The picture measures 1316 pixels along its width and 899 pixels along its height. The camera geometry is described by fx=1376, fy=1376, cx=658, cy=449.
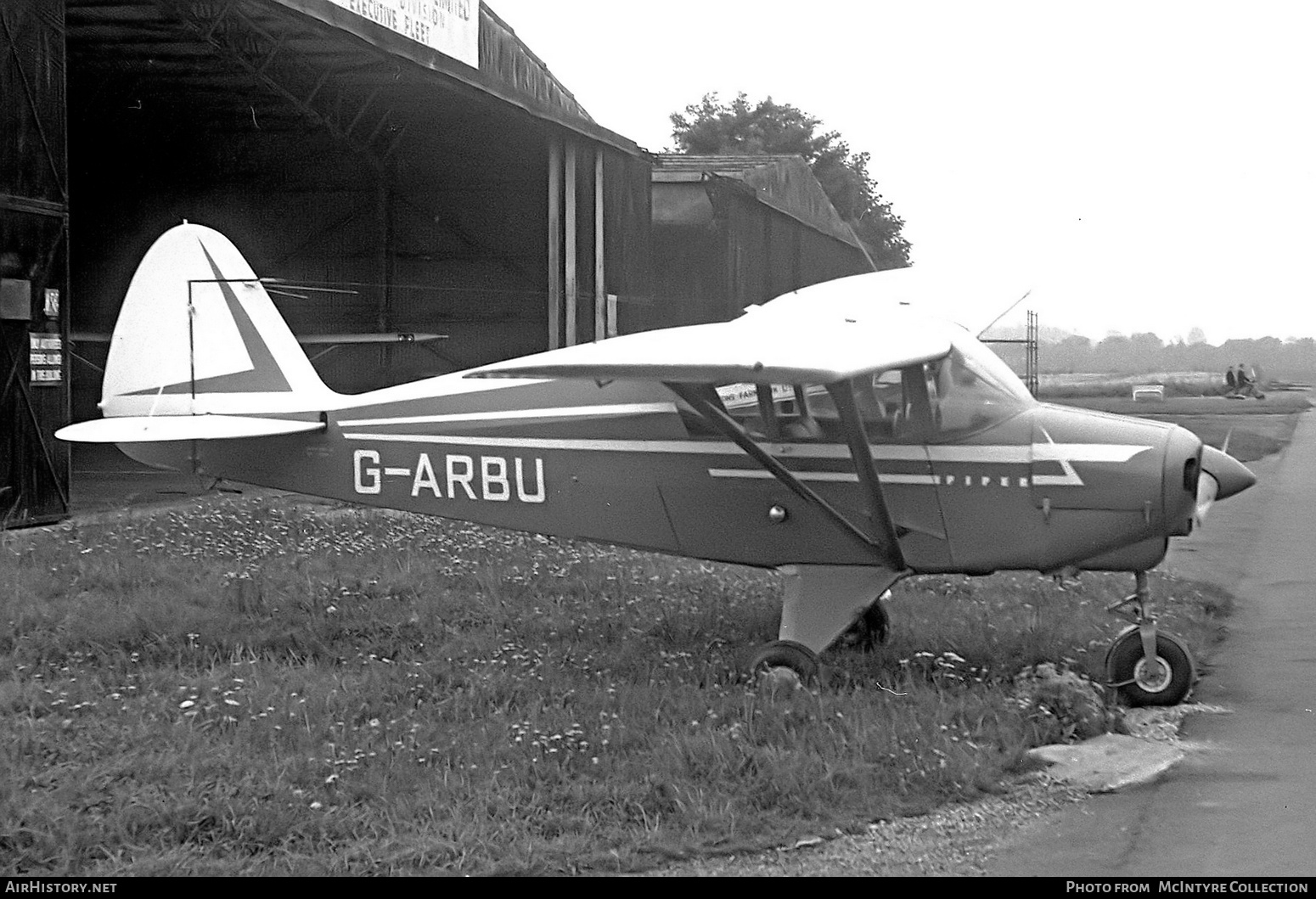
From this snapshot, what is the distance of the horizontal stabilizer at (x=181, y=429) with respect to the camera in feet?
28.8

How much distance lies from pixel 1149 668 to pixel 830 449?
208 cm

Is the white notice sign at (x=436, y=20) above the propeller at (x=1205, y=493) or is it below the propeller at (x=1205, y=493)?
above

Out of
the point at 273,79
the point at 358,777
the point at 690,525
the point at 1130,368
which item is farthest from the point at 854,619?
the point at 1130,368

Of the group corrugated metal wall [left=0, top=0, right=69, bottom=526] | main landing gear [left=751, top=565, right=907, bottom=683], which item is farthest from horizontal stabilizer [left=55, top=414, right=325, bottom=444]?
corrugated metal wall [left=0, top=0, right=69, bottom=526]

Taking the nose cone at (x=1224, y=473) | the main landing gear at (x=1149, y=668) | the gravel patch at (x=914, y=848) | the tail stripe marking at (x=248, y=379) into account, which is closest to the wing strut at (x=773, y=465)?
the main landing gear at (x=1149, y=668)

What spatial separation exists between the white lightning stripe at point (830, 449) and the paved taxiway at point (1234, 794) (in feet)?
4.90

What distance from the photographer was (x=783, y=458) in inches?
309

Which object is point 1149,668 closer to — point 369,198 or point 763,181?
point 369,198

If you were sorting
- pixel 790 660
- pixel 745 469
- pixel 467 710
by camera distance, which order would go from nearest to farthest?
pixel 467 710 → pixel 790 660 → pixel 745 469

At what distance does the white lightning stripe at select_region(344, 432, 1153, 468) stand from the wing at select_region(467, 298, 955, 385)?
23.3 inches

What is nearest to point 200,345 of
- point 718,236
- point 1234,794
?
point 1234,794

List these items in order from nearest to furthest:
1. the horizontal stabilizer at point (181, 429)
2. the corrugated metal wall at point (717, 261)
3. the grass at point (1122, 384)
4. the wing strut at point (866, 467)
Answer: the wing strut at point (866, 467)
the horizontal stabilizer at point (181, 429)
the corrugated metal wall at point (717, 261)
the grass at point (1122, 384)

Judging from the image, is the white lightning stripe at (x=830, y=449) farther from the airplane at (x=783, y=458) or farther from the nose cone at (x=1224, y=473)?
the nose cone at (x=1224, y=473)

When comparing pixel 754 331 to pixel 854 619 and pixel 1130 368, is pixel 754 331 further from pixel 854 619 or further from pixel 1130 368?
pixel 1130 368
